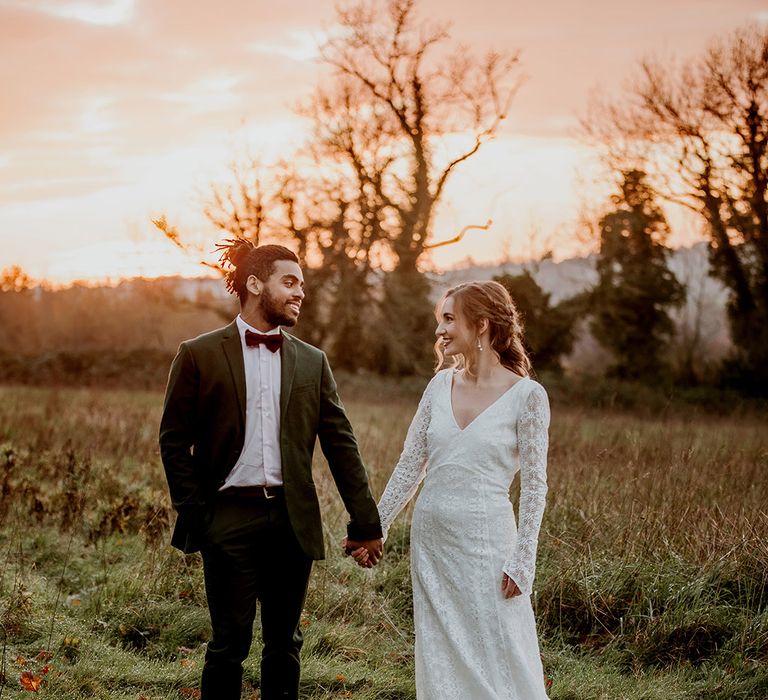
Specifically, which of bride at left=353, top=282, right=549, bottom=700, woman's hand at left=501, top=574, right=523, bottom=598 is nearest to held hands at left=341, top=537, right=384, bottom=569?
bride at left=353, top=282, right=549, bottom=700

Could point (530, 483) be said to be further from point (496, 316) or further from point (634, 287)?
point (634, 287)

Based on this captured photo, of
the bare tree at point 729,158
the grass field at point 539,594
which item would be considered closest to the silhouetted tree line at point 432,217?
the bare tree at point 729,158

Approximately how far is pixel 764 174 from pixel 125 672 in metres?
23.5

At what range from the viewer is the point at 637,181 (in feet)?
86.6

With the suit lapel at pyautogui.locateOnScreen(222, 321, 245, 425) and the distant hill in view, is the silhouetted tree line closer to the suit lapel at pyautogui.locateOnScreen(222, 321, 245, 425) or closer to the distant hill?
the distant hill

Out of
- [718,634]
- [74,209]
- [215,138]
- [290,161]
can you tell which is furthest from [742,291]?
[718,634]

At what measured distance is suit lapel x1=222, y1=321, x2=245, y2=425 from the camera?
3.50 meters

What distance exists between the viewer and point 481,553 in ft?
11.3

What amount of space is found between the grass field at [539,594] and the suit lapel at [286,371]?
6.00ft

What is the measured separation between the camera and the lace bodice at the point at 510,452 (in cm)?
339

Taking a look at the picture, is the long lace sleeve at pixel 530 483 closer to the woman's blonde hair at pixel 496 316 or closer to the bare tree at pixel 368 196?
the woman's blonde hair at pixel 496 316

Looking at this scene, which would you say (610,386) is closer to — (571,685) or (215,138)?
(215,138)

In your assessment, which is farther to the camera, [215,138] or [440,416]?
[215,138]

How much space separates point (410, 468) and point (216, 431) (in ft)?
2.94
